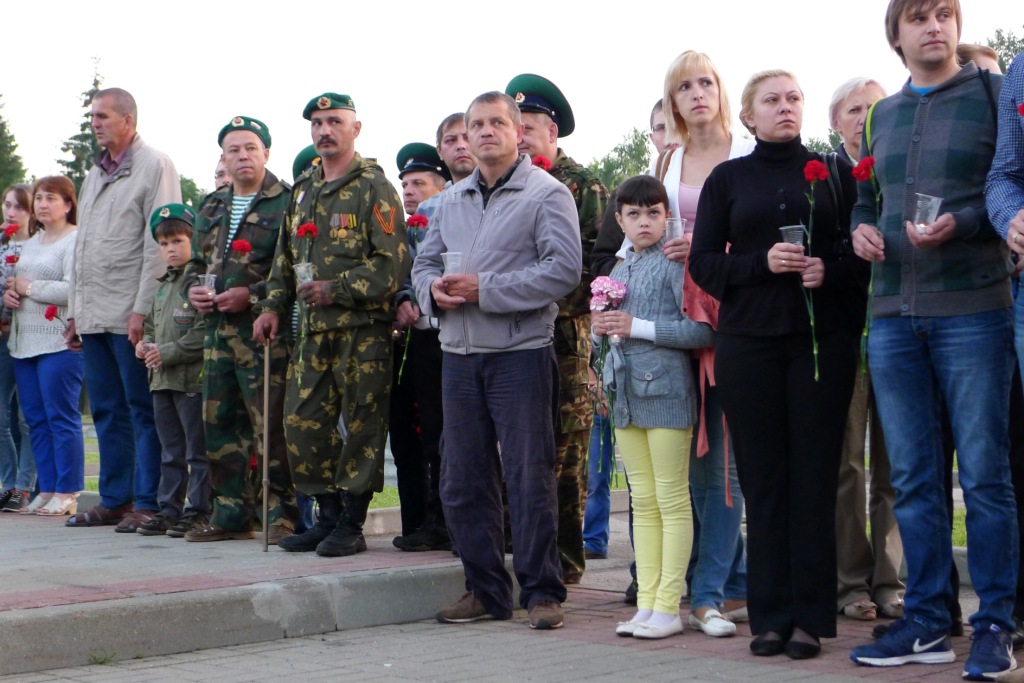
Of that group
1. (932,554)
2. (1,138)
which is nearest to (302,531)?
(932,554)

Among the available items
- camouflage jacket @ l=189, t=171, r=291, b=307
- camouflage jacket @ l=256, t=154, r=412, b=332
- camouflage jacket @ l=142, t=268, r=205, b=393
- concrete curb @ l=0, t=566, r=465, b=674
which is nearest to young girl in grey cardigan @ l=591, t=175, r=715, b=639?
concrete curb @ l=0, t=566, r=465, b=674

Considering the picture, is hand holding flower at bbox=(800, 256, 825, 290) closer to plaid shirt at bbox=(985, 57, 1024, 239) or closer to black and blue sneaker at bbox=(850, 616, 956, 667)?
plaid shirt at bbox=(985, 57, 1024, 239)

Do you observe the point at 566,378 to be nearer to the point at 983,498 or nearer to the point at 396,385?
the point at 396,385

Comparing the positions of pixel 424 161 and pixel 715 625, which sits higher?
pixel 424 161

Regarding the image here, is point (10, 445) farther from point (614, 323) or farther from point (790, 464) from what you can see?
point (790, 464)

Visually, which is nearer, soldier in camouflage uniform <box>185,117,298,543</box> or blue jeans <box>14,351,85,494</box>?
soldier in camouflage uniform <box>185,117,298,543</box>

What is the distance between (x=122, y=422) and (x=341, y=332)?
8.83 ft

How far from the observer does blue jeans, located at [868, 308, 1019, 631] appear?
4855mm

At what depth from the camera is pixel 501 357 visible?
20.2ft

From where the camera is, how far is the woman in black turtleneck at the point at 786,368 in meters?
5.23

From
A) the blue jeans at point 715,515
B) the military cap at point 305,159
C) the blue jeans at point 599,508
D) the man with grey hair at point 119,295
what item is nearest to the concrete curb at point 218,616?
the blue jeans at point 715,515

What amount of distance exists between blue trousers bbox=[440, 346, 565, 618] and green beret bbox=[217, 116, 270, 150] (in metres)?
2.57

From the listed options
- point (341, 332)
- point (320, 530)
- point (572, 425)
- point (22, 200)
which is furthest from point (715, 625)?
point (22, 200)

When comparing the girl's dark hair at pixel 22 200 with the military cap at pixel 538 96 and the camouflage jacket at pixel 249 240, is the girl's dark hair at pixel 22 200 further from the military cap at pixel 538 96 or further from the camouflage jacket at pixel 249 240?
the military cap at pixel 538 96
